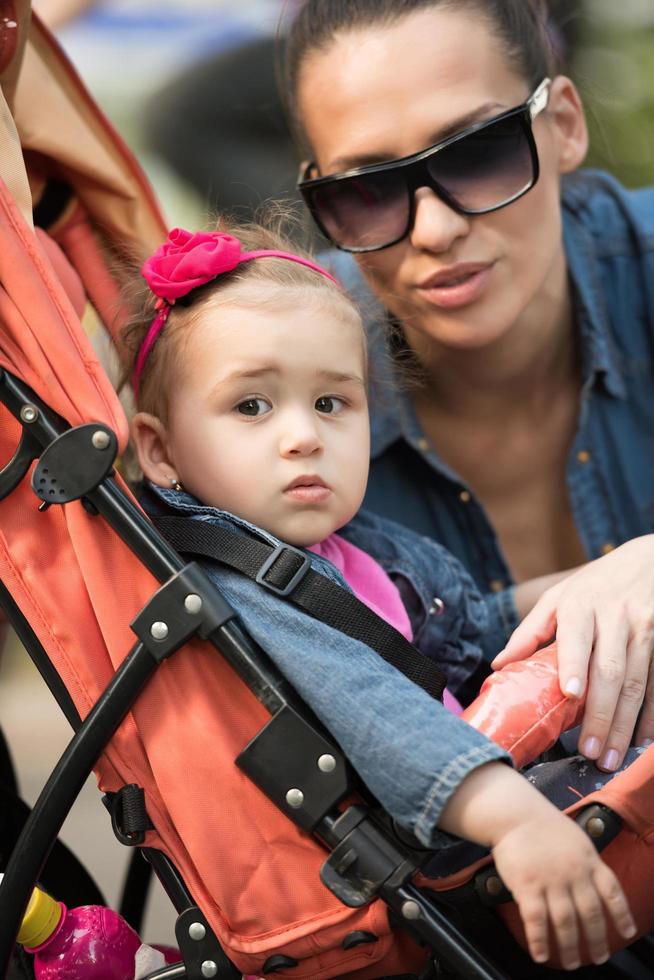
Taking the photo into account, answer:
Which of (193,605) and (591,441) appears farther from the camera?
(591,441)

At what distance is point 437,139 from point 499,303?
305mm

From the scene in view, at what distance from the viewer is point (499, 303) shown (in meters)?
2.01

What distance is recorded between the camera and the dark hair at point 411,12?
195 centimetres

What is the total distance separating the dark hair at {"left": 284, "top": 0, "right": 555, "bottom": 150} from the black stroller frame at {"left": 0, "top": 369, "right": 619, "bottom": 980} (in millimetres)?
1050

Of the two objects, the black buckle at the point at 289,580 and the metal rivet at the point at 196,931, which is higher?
the black buckle at the point at 289,580

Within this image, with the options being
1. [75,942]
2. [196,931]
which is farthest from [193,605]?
[75,942]

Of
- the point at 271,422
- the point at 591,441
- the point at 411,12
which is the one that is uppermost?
the point at 411,12

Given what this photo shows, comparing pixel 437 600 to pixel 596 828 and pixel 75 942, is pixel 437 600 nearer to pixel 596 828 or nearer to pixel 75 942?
pixel 596 828

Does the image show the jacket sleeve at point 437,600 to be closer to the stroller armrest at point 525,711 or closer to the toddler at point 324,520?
the toddler at point 324,520

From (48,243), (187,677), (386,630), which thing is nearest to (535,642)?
(386,630)

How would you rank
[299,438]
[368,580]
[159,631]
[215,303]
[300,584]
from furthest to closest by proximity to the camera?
1. [368,580]
2. [215,303]
3. [299,438]
4. [300,584]
5. [159,631]

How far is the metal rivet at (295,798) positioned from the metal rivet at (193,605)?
0.71ft

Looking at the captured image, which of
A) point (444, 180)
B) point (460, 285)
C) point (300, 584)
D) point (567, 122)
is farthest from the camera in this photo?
point (567, 122)

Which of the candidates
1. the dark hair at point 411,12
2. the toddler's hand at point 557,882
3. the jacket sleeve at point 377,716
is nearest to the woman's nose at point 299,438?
the jacket sleeve at point 377,716
